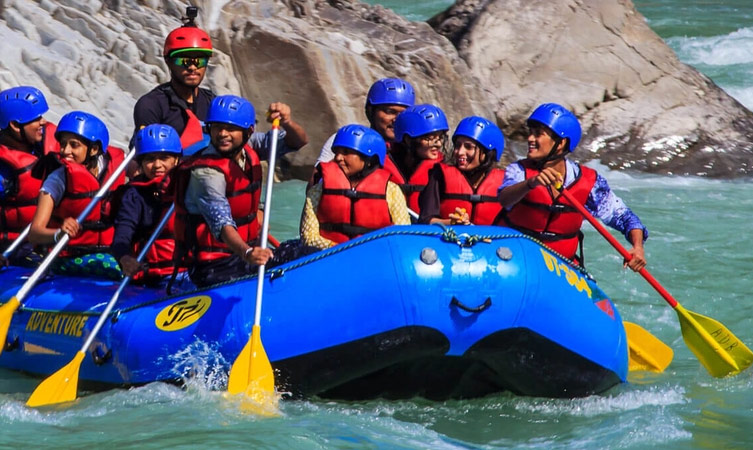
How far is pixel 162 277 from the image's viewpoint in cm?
611

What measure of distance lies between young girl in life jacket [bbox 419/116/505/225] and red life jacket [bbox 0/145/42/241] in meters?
2.28

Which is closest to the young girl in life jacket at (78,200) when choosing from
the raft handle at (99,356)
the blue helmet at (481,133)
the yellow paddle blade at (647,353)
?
the raft handle at (99,356)

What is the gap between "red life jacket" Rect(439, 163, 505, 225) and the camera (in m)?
6.01

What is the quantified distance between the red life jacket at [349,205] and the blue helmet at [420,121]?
0.68m

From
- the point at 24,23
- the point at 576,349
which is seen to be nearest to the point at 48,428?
the point at 576,349

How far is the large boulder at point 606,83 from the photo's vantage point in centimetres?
1228

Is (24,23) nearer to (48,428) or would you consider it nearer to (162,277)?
(162,277)

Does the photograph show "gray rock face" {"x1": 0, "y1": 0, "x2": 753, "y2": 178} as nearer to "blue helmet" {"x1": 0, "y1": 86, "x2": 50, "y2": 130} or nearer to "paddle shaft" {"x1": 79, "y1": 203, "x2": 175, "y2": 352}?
"blue helmet" {"x1": 0, "y1": 86, "x2": 50, "y2": 130}

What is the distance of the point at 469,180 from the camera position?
609 cm

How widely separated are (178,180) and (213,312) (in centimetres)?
69

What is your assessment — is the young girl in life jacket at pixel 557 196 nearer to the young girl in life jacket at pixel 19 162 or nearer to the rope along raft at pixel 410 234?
the rope along raft at pixel 410 234

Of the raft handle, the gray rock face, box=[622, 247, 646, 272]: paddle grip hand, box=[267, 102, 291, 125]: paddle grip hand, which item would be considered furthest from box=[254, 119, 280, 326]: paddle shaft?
the gray rock face

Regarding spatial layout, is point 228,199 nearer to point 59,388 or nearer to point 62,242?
point 62,242

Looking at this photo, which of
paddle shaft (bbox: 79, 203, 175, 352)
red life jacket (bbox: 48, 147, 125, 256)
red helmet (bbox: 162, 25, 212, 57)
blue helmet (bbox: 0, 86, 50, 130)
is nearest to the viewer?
paddle shaft (bbox: 79, 203, 175, 352)
